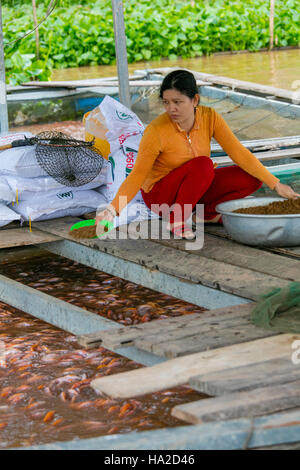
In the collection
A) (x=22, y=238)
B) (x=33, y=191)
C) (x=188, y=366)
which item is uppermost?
(x=33, y=191)

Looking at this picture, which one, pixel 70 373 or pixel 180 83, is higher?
pixel 180 83

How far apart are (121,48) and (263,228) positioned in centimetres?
243

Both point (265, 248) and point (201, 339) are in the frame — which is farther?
point (265, 248)

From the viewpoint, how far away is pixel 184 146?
3955 mm

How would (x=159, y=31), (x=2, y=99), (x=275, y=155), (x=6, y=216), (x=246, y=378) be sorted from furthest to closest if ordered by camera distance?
(x=159, y=31)
(x=2, y=99)
(x=275, y=155)
(x=6, y=216)
(x=246, y=378)

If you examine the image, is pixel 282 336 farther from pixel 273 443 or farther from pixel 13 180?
pixel 13 180

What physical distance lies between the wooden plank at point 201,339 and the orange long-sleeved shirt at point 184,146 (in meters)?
1.31

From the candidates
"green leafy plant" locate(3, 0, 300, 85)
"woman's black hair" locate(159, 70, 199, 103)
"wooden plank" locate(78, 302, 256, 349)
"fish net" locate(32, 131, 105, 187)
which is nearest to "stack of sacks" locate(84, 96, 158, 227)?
"fish net" locate(32, 131, 105, 187)

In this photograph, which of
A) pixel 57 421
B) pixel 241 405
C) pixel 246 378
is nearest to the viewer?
pixel 241 405

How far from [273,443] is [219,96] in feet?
25.8

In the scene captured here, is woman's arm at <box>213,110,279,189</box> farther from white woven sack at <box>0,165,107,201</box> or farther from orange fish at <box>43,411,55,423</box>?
orange fish at <box>43,411,55,423</box>

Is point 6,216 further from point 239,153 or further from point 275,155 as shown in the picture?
point 275,155

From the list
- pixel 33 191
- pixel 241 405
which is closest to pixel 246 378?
pixel 241 405

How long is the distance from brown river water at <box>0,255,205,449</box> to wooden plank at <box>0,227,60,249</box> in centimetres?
40
